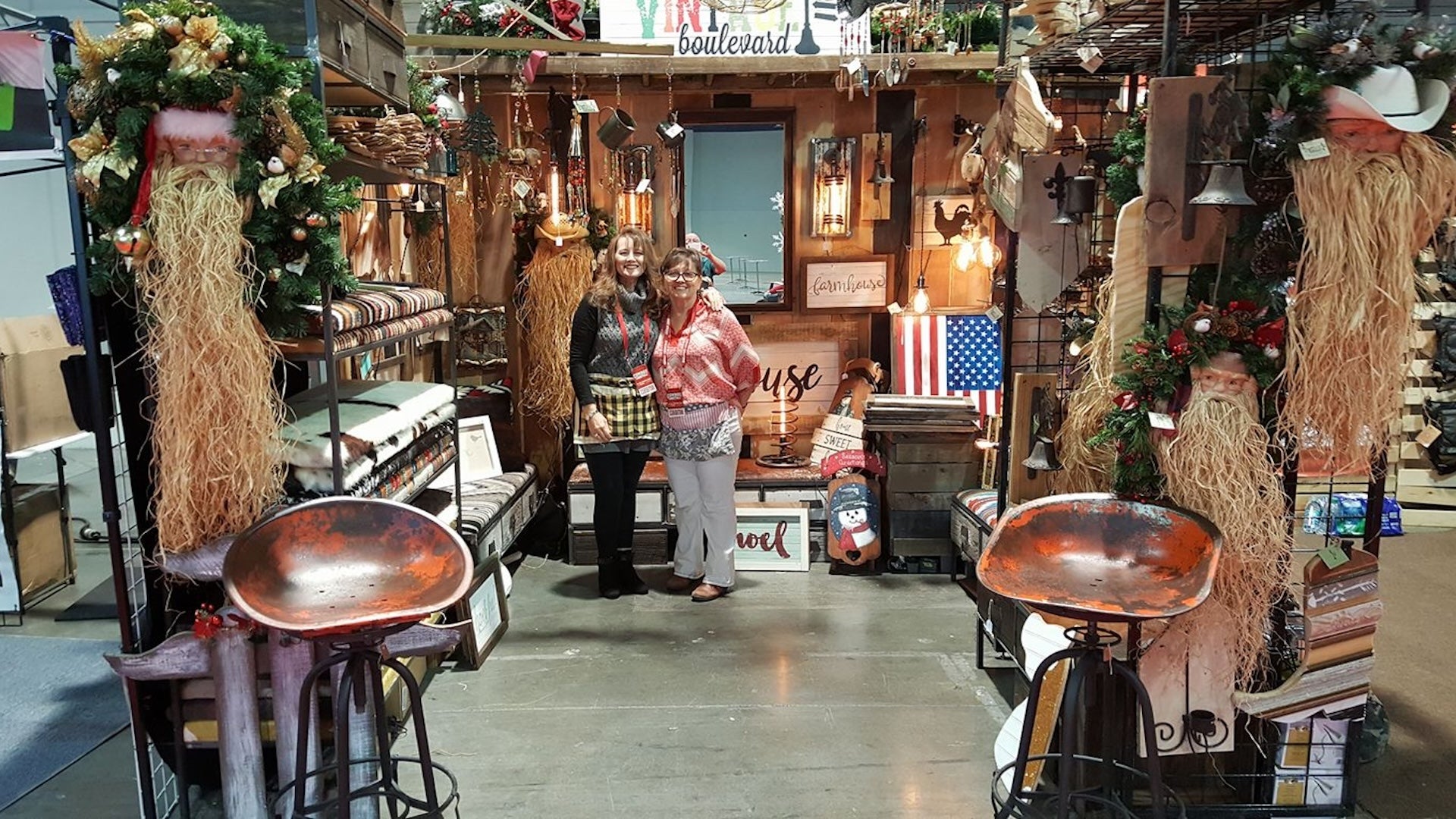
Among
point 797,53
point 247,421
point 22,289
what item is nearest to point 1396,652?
point 797,53

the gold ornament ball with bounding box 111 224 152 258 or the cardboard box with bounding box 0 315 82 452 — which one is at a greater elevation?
the gold ornament ball with bounding box 111 224 152 258

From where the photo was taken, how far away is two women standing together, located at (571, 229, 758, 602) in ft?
15.5

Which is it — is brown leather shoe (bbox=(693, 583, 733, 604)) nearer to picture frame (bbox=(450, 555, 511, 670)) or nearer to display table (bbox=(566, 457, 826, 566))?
display table (bbox=(566, 457, 826, 566))

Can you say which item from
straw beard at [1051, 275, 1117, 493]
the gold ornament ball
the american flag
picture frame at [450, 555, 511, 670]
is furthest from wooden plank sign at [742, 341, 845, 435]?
the gold ornament ball

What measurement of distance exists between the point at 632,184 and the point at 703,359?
59.9 inches

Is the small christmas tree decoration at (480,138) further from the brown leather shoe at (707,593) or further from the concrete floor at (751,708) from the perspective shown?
the brown leather shoe at (707,593)

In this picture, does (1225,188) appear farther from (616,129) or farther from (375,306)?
(616,129)

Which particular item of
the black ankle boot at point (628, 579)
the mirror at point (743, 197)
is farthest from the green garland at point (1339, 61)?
the mirror at point (743, 197)

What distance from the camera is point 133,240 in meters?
2.51

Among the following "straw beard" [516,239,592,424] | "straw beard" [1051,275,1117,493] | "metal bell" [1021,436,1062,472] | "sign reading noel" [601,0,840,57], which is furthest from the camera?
"straw beard" [516,239,592,424]

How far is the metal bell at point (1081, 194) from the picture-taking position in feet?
10.7

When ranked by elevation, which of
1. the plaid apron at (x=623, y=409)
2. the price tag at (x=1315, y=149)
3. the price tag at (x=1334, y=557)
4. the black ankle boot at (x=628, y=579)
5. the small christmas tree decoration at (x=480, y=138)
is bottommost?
the black ankle boot at (x=628, y=579)

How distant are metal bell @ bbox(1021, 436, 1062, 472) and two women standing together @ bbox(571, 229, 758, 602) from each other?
1.60 meters

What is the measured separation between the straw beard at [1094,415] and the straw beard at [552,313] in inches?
123
